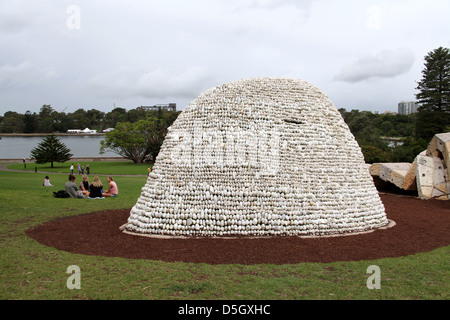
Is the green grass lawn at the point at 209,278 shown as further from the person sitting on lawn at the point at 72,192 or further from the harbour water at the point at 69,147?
the harbour water at the point at 69,147

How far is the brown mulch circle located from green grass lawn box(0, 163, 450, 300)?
1.35 feet

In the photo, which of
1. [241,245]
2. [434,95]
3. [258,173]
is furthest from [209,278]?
[434,95]

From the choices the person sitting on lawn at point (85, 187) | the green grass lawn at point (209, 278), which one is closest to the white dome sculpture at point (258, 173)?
the green grass lawn at point (209, 278)

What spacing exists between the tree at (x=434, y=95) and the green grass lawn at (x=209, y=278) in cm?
4279

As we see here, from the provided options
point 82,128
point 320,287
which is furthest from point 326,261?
point 82,128

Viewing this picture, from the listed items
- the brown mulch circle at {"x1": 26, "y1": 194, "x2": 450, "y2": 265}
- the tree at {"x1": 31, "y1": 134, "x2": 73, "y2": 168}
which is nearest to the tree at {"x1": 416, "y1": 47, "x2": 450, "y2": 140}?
the brown mulch circle at {"x1": 26, "y1": 194, "x2": 450, "y2": 265}

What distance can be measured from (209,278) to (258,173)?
4.10 metres

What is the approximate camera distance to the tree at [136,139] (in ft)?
201

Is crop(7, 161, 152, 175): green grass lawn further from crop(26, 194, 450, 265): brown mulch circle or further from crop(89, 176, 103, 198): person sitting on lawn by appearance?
crop(26, 194, 450, 265): brown mulch circle

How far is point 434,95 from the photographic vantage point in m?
46.7

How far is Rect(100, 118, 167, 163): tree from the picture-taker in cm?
6112

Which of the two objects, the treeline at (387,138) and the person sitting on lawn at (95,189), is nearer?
the person sitting on lawn at (95,189)
